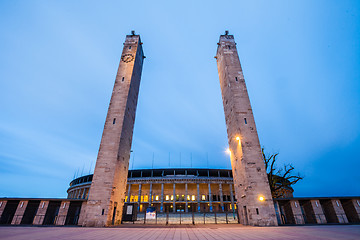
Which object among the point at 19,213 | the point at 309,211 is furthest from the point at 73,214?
the point at 309,211

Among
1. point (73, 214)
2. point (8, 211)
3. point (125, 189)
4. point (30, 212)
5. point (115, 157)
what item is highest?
point (115, 157)

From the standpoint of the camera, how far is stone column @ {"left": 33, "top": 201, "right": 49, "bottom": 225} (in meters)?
21.2

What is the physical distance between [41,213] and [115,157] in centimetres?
1108

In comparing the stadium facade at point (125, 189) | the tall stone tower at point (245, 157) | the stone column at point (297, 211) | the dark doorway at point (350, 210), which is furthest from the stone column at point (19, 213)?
the dark doorway at point (350, 210)

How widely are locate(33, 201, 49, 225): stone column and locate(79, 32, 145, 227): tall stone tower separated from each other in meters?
4.67

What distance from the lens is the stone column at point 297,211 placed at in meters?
21.0

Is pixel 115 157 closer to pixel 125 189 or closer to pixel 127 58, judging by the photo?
pixel 125 189

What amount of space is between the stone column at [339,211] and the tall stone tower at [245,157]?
884cm

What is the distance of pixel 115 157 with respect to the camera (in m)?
24.5

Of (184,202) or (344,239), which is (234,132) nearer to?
(344,239)

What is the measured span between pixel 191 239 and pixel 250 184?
46.7ft

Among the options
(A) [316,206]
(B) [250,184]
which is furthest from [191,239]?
(A) [316,206]

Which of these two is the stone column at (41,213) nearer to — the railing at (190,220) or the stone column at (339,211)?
the railing at (190,220)

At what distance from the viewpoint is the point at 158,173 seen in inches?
2815
